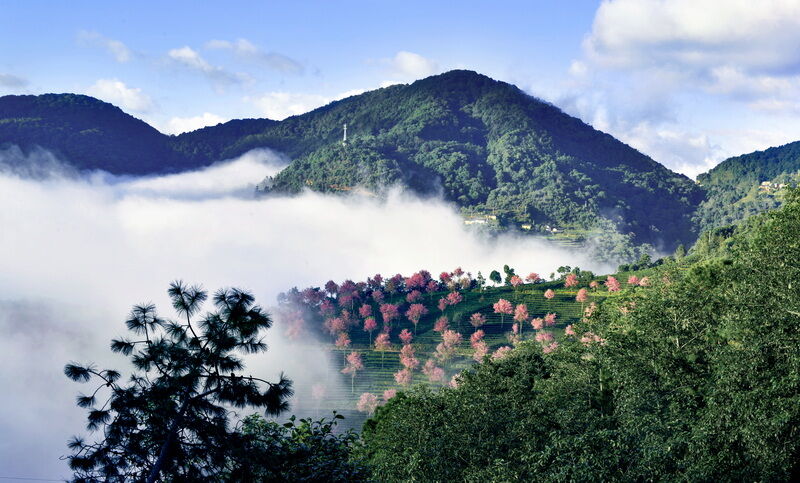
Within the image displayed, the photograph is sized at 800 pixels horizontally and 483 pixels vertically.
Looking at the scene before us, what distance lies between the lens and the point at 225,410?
13375 millimetres

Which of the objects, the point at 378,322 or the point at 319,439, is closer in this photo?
the point at 319,439

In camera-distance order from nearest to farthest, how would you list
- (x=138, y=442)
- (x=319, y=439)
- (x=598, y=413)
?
1. (x=138, y=442)
2. (x=319, y=439)
3. (x=598, y=413)

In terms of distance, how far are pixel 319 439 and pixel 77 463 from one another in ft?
18.7

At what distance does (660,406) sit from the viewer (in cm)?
2100

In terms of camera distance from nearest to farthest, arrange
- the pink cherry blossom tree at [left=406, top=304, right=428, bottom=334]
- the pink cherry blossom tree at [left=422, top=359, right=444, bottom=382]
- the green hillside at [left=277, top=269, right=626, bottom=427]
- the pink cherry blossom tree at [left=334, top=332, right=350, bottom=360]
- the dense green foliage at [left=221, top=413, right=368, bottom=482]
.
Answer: the dense green foliage at [left=221, top=413, right=368, bottom=482], the pink cherry blossom tree at [left=422, top=359, right=444, bottom=382], the green hillside at [left=277, top=269, right=626, bottom=427], the pink cherry blossom tree at [left=334, top=332, right=350, bottom=360], the pink cherry blossom tree at [left=406, top=304, right=428, bottom=334]

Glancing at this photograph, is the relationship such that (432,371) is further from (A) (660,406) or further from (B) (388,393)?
(A) (660,406)

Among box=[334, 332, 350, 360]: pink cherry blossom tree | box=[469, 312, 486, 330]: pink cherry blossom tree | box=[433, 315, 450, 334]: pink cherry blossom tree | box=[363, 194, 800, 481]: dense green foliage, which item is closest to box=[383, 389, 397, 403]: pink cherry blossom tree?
box=[433, 315, 450, 334]: pink cherry blossom tree

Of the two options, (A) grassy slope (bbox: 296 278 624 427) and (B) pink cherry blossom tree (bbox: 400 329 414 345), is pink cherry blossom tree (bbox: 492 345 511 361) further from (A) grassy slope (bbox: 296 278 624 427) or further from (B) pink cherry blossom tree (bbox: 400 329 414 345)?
(B) pink cherry blossom tree (bbox: 400 329 414 345)

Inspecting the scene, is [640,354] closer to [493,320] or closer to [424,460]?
[424,460]

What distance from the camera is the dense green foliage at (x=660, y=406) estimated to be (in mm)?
17734

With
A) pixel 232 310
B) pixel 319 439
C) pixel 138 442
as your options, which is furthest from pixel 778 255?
pixel 138 442

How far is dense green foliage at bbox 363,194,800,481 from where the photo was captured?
17734 millimetres

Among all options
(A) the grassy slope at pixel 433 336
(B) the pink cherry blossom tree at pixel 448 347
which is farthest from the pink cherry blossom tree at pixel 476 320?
(B) the pink cherry blossom tree at pixel 448 347

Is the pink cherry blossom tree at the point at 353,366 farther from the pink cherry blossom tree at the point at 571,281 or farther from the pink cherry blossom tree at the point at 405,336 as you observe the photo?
the pink cherry blossom tree at the point at 571,281
